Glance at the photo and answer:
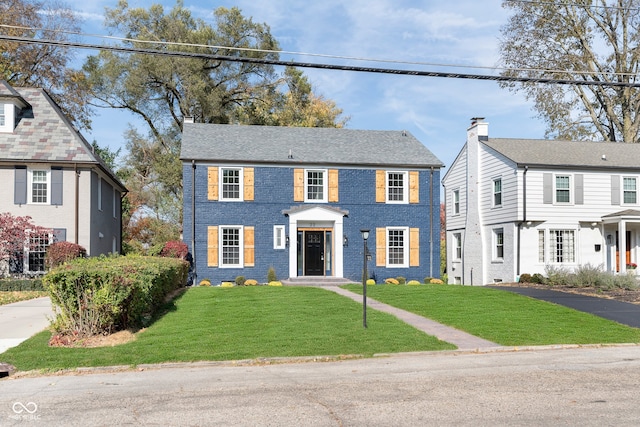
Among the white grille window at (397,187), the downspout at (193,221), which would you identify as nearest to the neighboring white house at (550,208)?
the white grille window at (397,187)

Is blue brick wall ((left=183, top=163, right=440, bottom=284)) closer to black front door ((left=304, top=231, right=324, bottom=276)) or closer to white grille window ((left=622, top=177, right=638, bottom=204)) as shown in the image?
black front door ((left=304, top=231, right=324, bottom=276))

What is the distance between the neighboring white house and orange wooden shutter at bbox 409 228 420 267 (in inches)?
130

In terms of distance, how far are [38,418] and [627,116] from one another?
1528 inches

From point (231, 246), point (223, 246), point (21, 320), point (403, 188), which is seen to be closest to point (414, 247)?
point (403, 188)

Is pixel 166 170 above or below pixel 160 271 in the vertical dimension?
above

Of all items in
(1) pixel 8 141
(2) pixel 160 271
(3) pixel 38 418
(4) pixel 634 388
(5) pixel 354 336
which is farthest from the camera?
(1) pixel 8 141

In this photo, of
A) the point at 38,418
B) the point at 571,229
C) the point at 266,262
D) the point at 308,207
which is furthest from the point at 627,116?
the point at 38,418

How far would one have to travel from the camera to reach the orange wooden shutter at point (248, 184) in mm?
26905

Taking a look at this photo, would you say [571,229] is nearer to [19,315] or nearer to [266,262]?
[266,262]

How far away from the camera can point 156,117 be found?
42281 mm

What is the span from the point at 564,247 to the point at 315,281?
1109 cm

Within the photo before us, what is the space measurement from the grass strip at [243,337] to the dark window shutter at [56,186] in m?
11.1

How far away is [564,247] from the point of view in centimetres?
2655

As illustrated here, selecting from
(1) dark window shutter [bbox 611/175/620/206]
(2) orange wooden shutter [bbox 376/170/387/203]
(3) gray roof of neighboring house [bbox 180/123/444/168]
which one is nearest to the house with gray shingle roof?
(3) gray roof of neighboring house [bbox 180/123/444/168]
